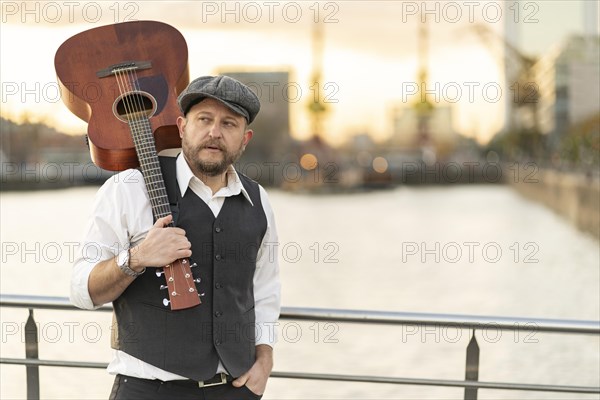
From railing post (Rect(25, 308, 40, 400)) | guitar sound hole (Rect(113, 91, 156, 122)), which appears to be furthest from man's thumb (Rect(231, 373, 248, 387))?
railing post (Rect(25, 308, 40, 400))

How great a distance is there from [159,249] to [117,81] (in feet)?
1.86

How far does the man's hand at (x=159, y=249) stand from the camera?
1913 mm

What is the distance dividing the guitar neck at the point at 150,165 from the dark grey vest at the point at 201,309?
0.15 feet

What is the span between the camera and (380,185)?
59.6 m

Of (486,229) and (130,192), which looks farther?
(486,229)

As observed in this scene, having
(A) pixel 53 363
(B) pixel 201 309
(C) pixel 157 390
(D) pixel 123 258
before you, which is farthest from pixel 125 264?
(A) pixel 53 363

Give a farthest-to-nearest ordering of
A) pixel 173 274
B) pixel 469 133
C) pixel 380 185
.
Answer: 1. pixel 469 133
2. pixel 380 185
3. pixel 173 274

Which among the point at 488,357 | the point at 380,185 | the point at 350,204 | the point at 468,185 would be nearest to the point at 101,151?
the point at 488,357

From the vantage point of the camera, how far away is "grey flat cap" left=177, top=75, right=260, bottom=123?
6.51 ft

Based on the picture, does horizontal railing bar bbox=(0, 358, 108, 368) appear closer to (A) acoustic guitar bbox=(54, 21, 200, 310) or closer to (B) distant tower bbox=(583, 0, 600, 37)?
(A) acoustic guitar bbox=(54, 21, 200, 310)

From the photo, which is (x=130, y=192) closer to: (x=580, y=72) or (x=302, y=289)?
(x=302, y=289)

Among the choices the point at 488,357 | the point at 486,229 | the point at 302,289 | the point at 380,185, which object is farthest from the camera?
the point at 380,185

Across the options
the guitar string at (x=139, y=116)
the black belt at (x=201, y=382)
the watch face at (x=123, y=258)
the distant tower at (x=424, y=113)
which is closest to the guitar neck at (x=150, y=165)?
the guitar string at (x=139, y=116)

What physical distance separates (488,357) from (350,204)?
121 ft
